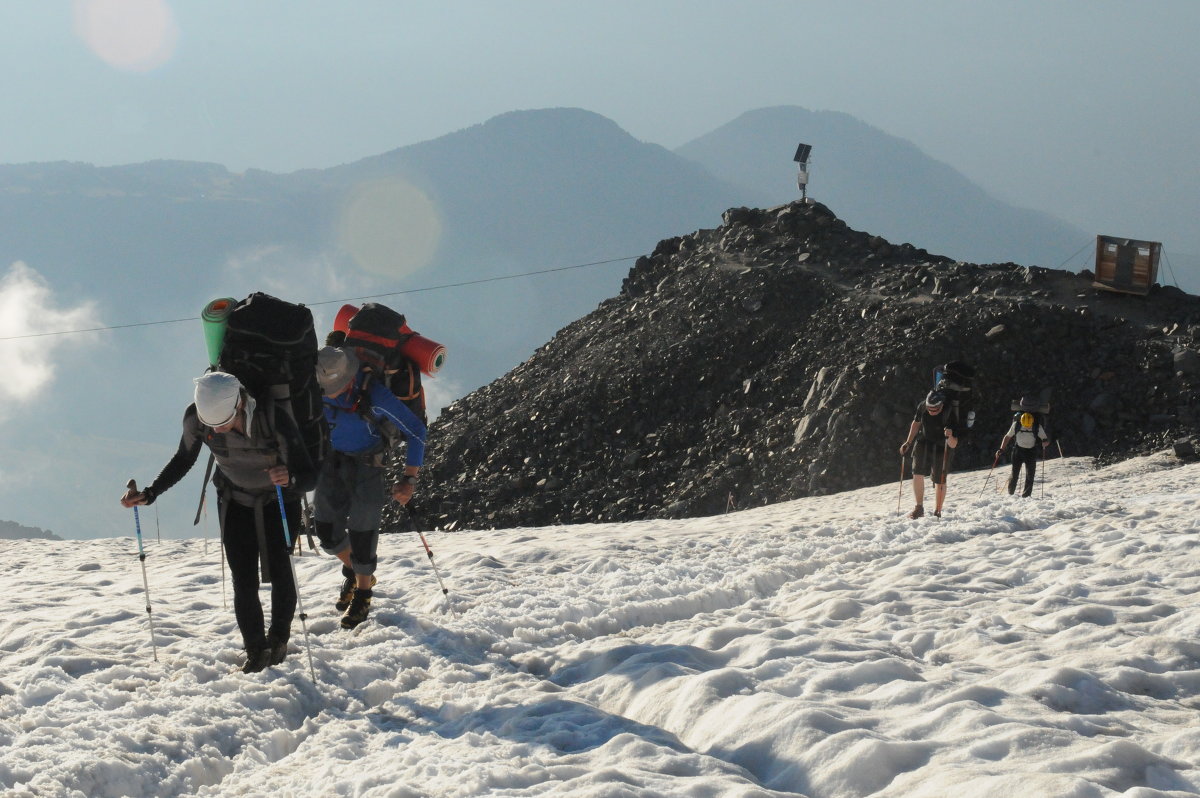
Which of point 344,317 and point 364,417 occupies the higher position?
point 344,317

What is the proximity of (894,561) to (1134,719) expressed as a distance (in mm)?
4842

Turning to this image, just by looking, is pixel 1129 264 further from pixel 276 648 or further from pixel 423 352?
pixel 276 648

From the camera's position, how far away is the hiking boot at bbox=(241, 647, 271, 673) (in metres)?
6.69

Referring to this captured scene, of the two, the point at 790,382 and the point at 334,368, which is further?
the point at 790,382

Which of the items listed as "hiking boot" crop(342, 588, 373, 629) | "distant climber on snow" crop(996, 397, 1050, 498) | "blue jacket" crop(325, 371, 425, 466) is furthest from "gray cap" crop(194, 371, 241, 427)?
"distant climber on snow" crop(996, 397, 1050, 498)

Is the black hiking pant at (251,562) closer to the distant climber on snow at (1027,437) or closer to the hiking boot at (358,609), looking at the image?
the hiking boot at (358,609)

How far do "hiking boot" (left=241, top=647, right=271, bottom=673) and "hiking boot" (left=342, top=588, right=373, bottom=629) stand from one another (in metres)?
1.23

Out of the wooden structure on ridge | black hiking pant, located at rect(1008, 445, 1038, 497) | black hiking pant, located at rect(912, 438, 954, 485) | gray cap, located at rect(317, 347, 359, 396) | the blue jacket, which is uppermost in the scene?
the wooden structure on ridge

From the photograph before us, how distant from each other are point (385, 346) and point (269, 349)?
145 centimetres

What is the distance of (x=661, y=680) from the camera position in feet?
20.9

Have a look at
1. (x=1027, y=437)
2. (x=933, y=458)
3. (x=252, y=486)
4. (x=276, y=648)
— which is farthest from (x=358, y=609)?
(x=1027, y=437)

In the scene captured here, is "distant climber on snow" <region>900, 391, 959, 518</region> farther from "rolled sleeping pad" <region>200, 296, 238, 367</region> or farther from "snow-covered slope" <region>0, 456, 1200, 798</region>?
"rolled sleeping pad" <region>200, 296, 238, 367</region>

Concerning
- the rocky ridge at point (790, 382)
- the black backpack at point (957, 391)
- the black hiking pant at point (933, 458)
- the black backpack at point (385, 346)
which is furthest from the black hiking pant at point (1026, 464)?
the black backpack at point (385, 346)

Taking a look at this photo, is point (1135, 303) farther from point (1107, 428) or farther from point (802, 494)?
point (802, 494)
